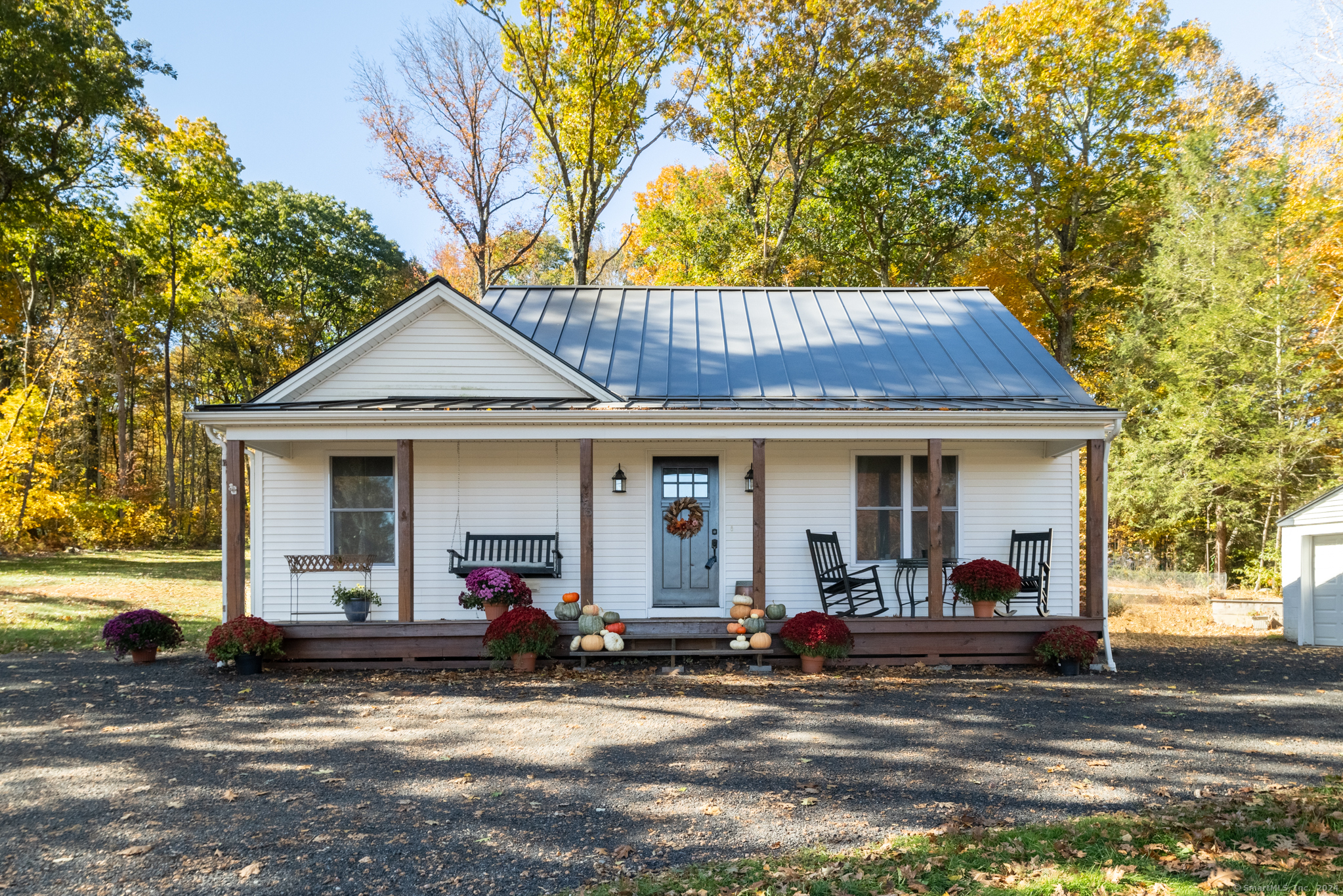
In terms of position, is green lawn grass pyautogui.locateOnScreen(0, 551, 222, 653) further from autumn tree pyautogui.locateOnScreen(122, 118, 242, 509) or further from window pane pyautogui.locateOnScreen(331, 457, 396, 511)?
autumn tree pyautogui.locateOnScreen(122, 118, 242, 509)

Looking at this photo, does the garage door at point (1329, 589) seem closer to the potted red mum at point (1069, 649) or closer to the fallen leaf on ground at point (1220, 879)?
the potted red mum at point (1069, 649)

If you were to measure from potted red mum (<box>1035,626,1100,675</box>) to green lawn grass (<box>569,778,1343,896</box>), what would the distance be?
4.34 metres

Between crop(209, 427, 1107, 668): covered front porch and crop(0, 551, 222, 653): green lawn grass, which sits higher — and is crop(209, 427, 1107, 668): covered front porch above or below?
above

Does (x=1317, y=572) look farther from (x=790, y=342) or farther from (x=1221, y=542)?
(x=1221, y=542)

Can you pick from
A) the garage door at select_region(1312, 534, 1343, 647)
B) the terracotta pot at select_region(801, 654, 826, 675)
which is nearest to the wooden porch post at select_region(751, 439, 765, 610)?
the terracotta pot at select_region(801, 654, 826, 675)

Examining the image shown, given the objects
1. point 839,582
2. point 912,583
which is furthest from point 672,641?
point 912,583

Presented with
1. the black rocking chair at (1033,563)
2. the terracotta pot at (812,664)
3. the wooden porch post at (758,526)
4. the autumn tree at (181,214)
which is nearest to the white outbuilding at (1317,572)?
the black rocking chair at (1033,563)

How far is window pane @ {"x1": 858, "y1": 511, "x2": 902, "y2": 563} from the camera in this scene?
10266mm

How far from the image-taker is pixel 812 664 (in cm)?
861

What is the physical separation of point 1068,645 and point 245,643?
8.44 meters

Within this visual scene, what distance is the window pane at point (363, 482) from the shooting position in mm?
10148

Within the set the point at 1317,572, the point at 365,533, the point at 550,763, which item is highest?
the point at 365,533

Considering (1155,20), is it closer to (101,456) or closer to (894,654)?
(894,654)

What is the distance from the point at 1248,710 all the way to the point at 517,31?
19505 mm
